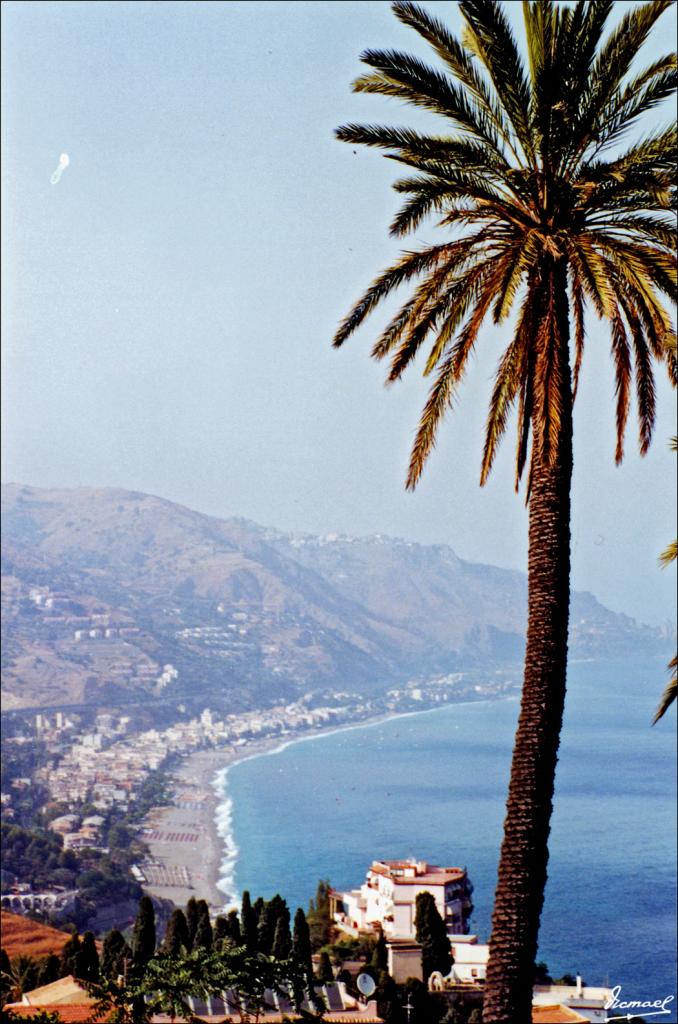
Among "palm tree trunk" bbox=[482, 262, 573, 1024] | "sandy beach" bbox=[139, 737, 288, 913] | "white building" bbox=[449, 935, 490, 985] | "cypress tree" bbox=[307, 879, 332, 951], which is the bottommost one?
"sandy beach" bbox=[139, 737, 288, 913]

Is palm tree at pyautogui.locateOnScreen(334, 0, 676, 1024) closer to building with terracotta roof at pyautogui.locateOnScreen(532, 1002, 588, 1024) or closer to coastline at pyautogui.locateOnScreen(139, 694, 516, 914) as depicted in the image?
building with terracotta roof at pyautogui.locateOnScreen(532, 1002, 588, 1024)

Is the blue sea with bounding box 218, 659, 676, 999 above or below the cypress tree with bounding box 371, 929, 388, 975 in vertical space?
below

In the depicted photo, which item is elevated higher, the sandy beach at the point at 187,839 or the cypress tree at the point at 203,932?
the cypress tree at the point at 203,932

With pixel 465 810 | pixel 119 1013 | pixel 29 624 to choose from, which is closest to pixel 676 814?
pixel 465 810

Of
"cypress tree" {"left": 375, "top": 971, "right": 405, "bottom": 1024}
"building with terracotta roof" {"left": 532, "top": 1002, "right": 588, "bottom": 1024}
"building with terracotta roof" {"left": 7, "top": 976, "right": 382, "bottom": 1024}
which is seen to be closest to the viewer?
"building with terracotta roof" {"left": 7, "top": 976, "right": 382, "bottom": 1024}

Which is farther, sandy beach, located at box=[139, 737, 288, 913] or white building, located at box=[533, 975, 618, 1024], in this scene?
sandy beach, located at box=[139, 737, 288, 913]

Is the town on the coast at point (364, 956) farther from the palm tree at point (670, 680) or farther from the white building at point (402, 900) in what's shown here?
the palm tree at point (670, 680)

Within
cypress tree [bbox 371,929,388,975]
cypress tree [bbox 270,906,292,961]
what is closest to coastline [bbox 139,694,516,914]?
cypress tree [bbox 270,906,292,961]

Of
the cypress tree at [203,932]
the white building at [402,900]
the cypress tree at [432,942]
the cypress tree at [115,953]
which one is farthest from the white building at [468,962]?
the cypress tree at [115,953]
